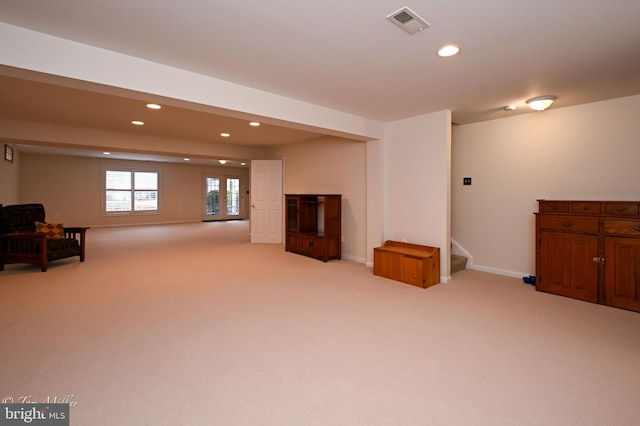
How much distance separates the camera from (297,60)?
8.42 ft

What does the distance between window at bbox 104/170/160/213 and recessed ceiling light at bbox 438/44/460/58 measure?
1090 cm

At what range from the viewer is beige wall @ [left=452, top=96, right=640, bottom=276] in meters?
3.58

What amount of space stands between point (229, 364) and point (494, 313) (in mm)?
2591

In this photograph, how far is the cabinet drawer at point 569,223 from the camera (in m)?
3.37

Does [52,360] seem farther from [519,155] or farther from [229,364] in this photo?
[519,155]

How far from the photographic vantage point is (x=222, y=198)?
41.1ft

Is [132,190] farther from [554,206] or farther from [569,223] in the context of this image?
[569,223]

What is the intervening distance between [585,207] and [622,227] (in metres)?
0.37

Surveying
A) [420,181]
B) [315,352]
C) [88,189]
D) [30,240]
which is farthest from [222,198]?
[315,352]

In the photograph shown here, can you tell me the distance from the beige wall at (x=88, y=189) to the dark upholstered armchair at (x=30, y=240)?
4.77m

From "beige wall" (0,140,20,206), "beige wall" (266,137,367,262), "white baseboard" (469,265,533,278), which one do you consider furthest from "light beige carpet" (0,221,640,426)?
"beige wall" (0,140,20,206)

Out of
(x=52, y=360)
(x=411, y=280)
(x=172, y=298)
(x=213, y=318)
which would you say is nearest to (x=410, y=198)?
(x=411, y=280)

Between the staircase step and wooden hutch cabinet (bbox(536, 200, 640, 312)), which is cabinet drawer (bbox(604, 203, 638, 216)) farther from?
the staircase step

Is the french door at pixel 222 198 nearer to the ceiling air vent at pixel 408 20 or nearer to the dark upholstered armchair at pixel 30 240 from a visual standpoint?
the dark upholstered armchair at pixel 30 240
